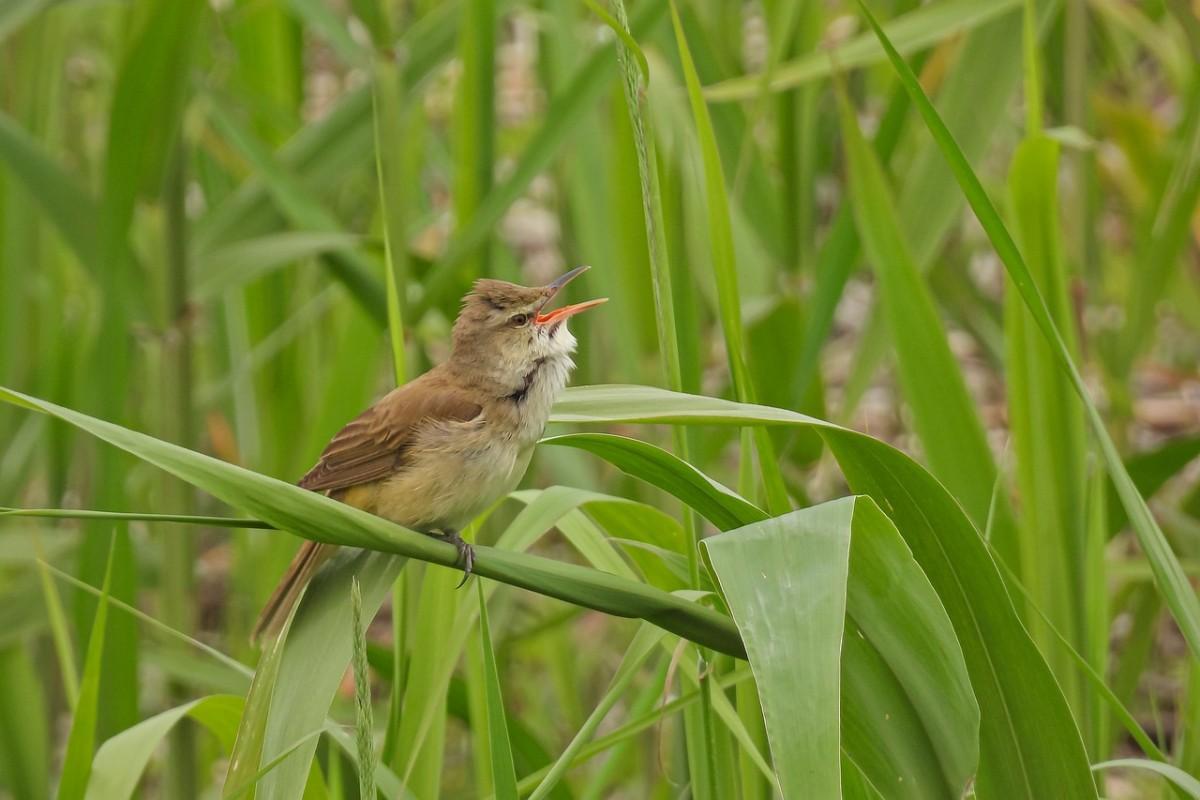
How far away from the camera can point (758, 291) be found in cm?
266

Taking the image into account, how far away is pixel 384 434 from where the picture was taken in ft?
7.14

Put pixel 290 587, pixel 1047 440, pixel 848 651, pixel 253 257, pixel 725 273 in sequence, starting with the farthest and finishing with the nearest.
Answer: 1. pixel 253 257
2. pixel 290 587
3. pixel 1047 440
4. pixel 725 273
5. pixel 848 651

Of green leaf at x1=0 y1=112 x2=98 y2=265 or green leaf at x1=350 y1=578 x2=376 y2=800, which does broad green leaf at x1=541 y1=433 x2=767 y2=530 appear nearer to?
green leaf at x1=350 y1=578 x2=376 y2=800

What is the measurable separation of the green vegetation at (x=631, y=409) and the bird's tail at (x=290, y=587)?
146mm

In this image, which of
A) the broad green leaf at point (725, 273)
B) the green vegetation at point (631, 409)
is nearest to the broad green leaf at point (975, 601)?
the green vegetation at point (631, 409)

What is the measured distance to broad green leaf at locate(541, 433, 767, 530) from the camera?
1.32m

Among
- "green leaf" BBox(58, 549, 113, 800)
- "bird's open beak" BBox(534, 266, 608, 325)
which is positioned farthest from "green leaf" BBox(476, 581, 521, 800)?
"bird's open beak" BBox(534, 266, 608, 325)

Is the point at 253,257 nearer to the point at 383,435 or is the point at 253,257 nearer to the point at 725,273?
the point at 383,435

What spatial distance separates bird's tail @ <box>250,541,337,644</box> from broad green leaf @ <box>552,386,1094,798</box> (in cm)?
68

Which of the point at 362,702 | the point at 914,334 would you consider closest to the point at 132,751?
the point at 362,702

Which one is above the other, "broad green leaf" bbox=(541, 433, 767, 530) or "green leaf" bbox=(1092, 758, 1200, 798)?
"broad green leaf" bbox=(541, 433, 767, 530)

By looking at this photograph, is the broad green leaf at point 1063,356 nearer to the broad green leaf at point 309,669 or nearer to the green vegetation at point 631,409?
the green vegetation at point 631,409

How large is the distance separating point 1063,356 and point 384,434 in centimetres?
110

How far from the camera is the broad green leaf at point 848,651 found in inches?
43.8
